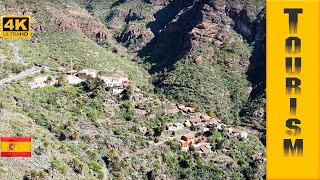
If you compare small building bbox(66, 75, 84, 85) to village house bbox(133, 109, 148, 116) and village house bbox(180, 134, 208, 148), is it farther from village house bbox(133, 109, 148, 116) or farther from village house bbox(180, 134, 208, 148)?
village house bbox(180, 134, 208, 148)

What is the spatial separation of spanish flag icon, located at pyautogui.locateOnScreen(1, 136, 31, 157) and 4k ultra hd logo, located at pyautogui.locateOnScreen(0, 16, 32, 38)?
374 inches

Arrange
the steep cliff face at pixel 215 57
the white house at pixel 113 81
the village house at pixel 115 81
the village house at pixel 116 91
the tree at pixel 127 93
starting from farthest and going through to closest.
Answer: the steep cliff face at pixel 215 57 < the village house at pixel 115 81 < the white house at pixel 113 81 < the village house at pixel 116 91 < the tree at pixel 127 93

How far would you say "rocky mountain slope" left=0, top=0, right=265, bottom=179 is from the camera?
45.2m

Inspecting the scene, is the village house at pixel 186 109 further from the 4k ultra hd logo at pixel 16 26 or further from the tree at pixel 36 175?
the 4k ultra hd logo at pixel 16 26

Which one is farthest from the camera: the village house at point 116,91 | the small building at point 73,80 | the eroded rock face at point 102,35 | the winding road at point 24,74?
the eroded rock face at point 102,35

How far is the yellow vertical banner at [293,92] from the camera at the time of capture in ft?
53.3

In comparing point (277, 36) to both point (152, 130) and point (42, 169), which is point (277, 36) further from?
point (152, 130)

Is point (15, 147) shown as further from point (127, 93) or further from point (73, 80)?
point (73, 80)

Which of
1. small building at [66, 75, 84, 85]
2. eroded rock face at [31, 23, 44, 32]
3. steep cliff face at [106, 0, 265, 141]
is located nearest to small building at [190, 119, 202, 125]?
steep cliff face at [106, 0, 265, 141]

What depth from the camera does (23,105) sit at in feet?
153

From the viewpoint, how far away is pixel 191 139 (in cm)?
5431

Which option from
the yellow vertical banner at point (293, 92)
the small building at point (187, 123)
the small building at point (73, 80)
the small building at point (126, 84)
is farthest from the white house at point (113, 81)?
the yellow vertical banner at point (293, 92)

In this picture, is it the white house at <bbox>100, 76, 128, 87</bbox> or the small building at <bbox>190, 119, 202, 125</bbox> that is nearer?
the small building at <bbox>190, 119, 202, 125</bbox>

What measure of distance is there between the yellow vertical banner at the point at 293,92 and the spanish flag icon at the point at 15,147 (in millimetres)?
20231
